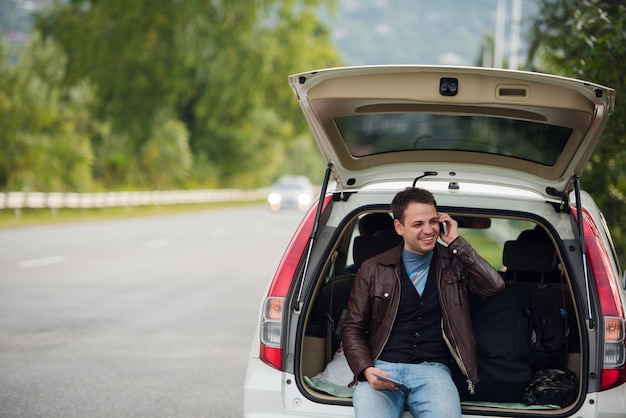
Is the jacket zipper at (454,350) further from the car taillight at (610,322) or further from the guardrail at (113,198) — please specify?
the guardrail at (113,198)

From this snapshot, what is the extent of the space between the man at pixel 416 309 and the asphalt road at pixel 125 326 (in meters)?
2.43

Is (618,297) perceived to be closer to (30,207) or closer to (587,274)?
(587,274)

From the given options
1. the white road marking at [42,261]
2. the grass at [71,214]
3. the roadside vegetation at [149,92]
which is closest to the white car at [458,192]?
the white road marking at [42,261]

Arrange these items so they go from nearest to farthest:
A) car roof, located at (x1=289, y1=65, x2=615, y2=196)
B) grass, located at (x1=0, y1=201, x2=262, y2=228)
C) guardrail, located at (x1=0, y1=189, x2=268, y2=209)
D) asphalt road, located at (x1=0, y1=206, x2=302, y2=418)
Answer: car roof, located at (x1=289, y1=65, x2=615, y2=196) → asphalt road, located at (x1=0, y1=206, x2=302, y2=418) → grass, located at (x1=0, y1=201, x2=262, y2=228) → guardrail, located at (x1=0, y1=189, x2=268, y2=209)

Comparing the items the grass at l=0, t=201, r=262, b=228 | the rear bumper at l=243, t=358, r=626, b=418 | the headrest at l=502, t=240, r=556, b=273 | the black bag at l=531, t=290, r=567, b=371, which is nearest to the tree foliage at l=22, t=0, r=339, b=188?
the grass at l=0, t=201, r=262, b=228

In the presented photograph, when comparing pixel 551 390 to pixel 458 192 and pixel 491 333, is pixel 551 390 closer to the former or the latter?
pixel 491 333

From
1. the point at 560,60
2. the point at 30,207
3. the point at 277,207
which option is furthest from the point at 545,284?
the point at 277,207

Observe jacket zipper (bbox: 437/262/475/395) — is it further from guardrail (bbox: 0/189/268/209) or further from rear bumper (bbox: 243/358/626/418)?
guardrail (bbox: 0/189/268/209)

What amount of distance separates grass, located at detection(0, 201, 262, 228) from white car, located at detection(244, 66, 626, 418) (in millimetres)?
21556

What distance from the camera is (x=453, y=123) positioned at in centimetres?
474

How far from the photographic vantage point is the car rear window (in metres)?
4.75

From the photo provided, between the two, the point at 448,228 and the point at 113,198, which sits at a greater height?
the point at 113,198

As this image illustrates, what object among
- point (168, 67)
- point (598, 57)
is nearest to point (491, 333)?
point (598, 57)

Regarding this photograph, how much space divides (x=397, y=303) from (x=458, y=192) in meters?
0.66
